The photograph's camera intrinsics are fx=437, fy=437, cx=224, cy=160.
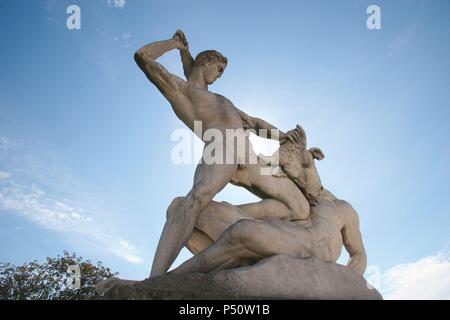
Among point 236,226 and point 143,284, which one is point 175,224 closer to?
point 236,226

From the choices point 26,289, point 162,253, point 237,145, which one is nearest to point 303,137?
point 237,145

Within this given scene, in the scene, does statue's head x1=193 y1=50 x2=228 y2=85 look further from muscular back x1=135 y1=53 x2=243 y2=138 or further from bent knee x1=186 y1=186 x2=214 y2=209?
bent knee x1=186 y1=186 x2=214 y2=209

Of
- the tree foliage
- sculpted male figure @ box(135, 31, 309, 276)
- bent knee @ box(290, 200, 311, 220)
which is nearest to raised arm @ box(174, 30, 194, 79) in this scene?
sculpted male figure @ box(135, 31, 309, 276)

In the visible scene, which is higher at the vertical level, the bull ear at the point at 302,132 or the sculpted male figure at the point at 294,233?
the bull ear at the point at 302,132

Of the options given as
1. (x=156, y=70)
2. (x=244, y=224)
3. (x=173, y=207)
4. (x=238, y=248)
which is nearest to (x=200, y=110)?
(x=156, y=70)

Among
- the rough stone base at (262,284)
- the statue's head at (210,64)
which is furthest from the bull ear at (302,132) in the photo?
the rough stone base at (262,284)

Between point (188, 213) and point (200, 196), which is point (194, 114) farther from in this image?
point (188, 213)

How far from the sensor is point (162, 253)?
158 inches

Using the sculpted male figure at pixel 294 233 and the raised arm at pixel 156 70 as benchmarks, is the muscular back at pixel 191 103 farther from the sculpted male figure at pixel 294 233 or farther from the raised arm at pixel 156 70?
the sculpted male figure at pixel 294 233

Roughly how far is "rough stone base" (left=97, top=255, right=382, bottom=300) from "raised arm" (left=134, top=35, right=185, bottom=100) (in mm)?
2351

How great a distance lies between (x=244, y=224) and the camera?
386cm

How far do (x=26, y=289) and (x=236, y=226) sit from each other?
14.6m

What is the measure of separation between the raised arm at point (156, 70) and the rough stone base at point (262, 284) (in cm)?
235

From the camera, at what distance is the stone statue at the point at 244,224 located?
3518 mm
